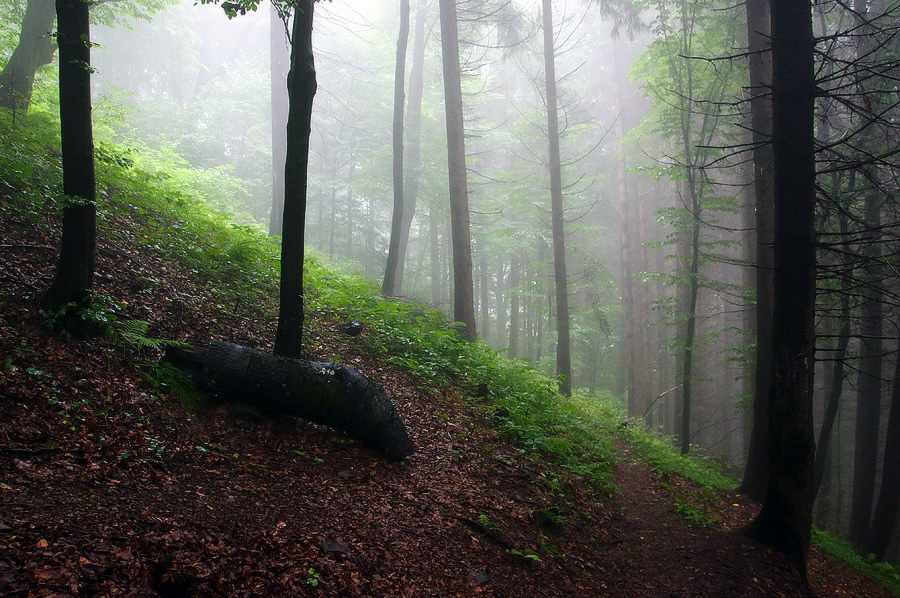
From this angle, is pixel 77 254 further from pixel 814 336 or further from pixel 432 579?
pixel 814 336

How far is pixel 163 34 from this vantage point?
26484mm

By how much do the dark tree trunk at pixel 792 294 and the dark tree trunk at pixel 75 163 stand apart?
753cm

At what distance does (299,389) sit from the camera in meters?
5.00

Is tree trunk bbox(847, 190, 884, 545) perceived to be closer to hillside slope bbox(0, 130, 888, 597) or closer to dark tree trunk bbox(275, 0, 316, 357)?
hillside slope bbox(0, 130, 888, 597)

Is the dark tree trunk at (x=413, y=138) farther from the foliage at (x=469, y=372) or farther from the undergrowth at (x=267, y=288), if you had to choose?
the undergrowth at (x=267, y=288)

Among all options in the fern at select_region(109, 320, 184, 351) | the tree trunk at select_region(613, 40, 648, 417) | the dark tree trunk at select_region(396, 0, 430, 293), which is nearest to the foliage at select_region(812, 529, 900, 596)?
the tree trunk at select_region(613, 40, 648, 417)

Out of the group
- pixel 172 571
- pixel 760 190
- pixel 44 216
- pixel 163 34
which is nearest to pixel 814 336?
pixel 760 190

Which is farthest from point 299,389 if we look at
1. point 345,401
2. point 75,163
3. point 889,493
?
point 889,493

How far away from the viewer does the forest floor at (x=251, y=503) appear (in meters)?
2.75

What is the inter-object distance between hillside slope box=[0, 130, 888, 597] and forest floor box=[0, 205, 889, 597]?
0.06ft

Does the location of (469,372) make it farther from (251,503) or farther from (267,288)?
(251,503)

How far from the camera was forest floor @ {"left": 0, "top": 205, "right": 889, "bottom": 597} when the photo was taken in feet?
9.04

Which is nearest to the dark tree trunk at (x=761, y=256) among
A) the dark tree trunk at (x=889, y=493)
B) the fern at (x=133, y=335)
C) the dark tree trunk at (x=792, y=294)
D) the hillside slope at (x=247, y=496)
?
the hillside slope at (x=247, y=496)

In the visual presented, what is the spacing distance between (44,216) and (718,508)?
11336mm
